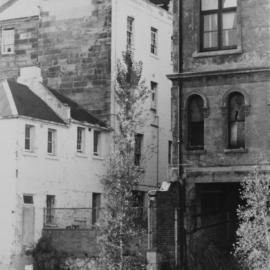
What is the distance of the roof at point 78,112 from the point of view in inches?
1809

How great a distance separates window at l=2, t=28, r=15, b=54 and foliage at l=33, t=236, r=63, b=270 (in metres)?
15.7

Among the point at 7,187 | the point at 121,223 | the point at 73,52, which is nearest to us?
the point at 121,223

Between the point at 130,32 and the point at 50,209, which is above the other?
the point at 130,32

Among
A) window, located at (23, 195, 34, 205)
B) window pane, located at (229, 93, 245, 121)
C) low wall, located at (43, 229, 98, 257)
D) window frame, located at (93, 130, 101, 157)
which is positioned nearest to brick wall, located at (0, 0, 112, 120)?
window frame, located at (93, 130, 101, 157)

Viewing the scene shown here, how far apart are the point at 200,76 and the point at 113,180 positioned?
5.62m

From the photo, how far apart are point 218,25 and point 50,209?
12.8 meters

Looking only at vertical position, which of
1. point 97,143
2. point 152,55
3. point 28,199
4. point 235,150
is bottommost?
point 28,199

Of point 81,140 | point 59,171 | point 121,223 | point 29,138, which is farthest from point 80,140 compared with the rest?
point 121,223

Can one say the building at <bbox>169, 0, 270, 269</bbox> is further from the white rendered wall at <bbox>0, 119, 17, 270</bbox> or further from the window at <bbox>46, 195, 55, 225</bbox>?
the window at <bbox>46, 195, 55, 225</bbox>

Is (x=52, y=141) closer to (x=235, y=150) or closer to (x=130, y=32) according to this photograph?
(x=130, y=32)

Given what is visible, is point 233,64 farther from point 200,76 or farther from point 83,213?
point 83,213

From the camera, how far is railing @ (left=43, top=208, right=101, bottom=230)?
42.2 metres

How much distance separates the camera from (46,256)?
39719 mm

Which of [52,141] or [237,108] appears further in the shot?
[52,141]
